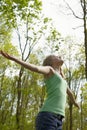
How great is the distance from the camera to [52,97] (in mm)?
4422

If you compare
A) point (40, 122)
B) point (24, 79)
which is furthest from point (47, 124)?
point (24, 79)


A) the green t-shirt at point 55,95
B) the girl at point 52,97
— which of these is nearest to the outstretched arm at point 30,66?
the girl at point 52,97

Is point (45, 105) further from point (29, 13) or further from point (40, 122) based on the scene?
point (29, 13)

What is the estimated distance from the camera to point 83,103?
5612 cm

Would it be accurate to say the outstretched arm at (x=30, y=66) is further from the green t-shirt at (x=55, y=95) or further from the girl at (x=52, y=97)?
the green t-shirt at (x=55, y=95)

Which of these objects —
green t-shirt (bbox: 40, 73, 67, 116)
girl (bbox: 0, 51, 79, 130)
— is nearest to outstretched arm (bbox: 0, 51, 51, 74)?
girl (bbox: 0, 51, 79, 130)

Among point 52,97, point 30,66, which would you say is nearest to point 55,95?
point 52,97

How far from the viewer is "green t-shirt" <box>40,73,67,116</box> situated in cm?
436

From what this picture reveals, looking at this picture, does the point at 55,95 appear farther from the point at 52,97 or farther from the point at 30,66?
the point at 30,66

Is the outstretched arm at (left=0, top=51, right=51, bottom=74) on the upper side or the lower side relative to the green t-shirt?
upper

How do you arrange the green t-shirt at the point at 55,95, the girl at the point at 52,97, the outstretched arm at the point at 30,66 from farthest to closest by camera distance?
the green t-shirt at the point at 55,95, the girl at the point at 52,97, the outstretched arm at the point at 30,66

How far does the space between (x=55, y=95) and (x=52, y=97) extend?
1.9 inches

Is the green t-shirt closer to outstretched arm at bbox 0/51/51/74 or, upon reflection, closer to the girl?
the girl

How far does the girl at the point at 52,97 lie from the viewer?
426 centimetres
